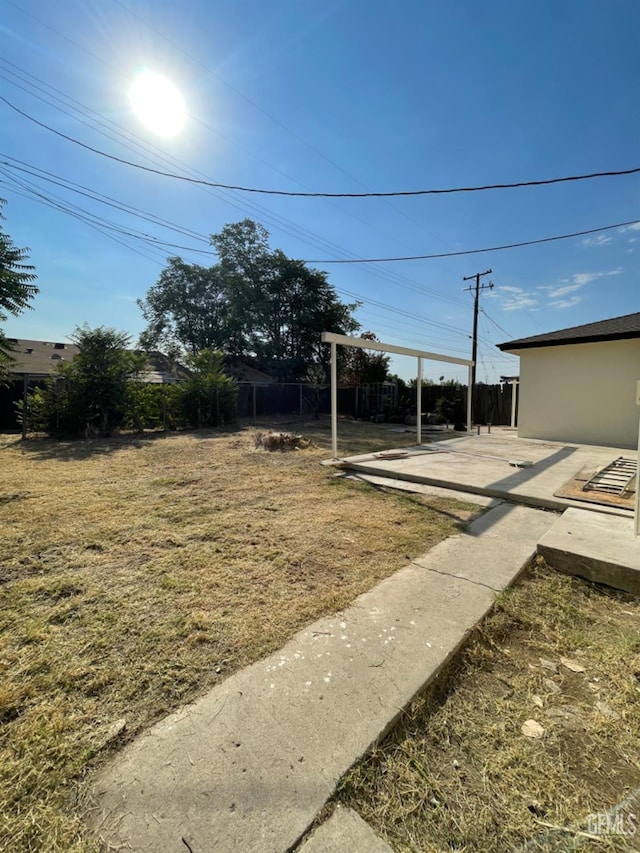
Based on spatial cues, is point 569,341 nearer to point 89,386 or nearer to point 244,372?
point 89,386

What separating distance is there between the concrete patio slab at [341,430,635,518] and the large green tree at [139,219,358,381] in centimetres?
1087

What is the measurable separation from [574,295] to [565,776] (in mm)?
18638

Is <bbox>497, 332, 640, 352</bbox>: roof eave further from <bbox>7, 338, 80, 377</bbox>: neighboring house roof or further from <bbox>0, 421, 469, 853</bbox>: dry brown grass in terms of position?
<bbox>7, 338, 80, 377</bbox>: neighboring house roof

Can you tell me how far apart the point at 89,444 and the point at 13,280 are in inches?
133

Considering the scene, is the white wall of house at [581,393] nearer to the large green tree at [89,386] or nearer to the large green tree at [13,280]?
the large green tree at [89,386]

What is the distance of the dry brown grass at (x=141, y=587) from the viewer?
1245 millimetres

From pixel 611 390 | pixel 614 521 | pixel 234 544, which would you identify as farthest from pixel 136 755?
pixel 611 390

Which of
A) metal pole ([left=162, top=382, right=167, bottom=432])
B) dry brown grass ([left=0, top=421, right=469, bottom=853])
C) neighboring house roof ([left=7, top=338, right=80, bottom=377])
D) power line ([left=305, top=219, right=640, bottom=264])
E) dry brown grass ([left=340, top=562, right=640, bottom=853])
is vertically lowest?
dry brown grass ([left=340, top=562, right=640, bottom=853])

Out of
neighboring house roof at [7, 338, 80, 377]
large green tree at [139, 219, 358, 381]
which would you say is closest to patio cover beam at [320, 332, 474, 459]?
large green tree at [139, 219, 358, 381]

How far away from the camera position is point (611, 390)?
25.7 ft

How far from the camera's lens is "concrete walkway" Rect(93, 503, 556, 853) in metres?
0.99

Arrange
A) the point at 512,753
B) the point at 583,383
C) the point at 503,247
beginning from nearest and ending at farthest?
1. the point at 512,753
2. the point at 583,383
3. the point at 503,247

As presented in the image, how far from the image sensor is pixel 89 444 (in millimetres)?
7844

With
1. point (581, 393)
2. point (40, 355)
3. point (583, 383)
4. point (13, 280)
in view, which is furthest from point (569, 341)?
point (40, 355)
